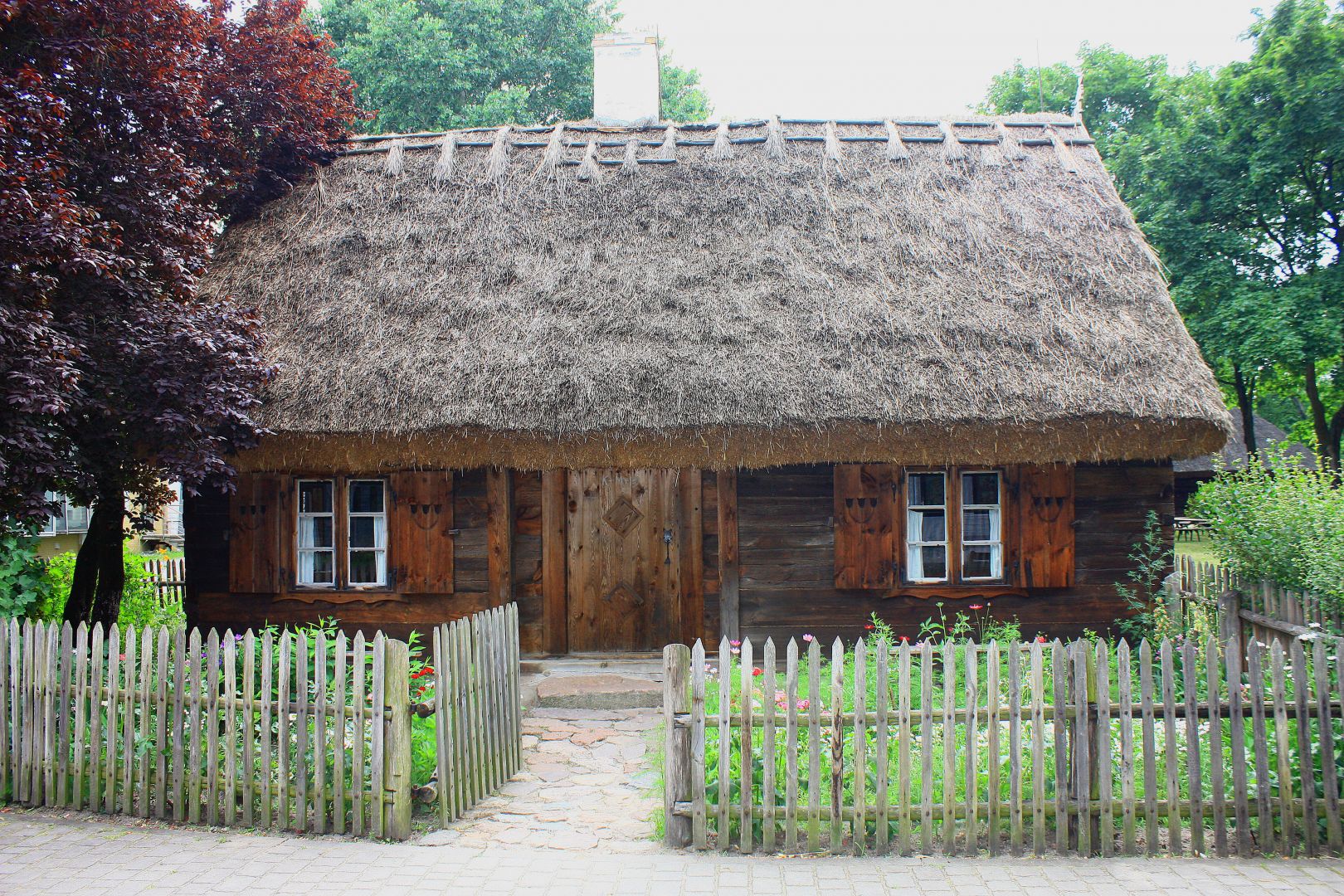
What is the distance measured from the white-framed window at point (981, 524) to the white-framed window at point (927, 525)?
19 centimetres

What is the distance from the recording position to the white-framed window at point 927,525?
8617mm

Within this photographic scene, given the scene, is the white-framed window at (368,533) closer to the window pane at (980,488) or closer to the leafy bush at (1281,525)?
the window pane at (980,488)

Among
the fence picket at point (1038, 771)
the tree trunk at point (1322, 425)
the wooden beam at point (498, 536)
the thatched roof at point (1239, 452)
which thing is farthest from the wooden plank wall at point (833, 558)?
the tree trunk at point (1322, 425)

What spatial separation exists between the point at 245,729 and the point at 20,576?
482 centimetres

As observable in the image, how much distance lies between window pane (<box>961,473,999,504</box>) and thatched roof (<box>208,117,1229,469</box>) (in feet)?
3.08

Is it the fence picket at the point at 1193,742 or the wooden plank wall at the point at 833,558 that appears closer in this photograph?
the fence picket at the point at 1193,742

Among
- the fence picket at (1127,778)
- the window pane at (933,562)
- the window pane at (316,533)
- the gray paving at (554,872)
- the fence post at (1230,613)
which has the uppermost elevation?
the window pane at (316,533)

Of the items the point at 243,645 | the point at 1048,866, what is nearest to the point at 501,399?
the point at 243,645

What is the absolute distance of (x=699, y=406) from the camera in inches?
297

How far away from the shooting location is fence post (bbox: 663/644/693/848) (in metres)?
4.46

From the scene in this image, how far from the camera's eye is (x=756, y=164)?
10039 millimetres

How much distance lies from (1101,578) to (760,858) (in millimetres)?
5648

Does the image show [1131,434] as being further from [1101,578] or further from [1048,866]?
[1048,866]

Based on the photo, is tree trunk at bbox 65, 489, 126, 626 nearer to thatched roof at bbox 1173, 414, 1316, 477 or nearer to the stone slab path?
the stone slab path
